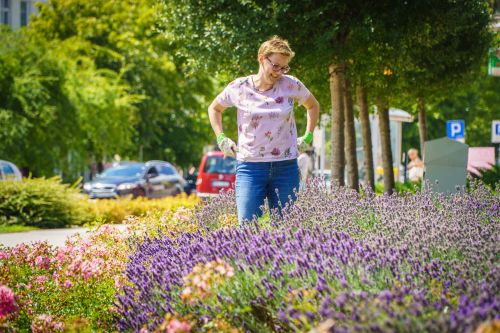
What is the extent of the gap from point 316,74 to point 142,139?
93.6ft

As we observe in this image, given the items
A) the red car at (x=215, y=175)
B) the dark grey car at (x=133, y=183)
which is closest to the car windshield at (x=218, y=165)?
the red car at (x=215, y=175)

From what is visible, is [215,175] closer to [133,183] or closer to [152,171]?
[152,171]

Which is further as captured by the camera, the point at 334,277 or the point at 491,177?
the point at 491,177

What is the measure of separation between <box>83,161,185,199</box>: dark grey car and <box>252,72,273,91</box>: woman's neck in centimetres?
2322

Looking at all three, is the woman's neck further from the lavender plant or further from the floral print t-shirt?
the lavender plant

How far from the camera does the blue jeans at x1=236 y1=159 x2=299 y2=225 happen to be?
24.0ft

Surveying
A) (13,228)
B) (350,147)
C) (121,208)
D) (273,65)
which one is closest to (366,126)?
(350,147)

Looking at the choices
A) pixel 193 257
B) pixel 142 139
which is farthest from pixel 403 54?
pixel 142 139

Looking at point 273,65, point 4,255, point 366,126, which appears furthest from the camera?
point 366,126

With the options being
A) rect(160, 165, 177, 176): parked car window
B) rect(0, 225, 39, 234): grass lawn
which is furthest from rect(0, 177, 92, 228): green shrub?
rect(160, 165, 177, 176): parked car window

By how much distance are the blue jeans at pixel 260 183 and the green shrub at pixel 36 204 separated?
44.3 feet

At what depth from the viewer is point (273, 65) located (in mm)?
7086

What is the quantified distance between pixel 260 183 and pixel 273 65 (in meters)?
0.88

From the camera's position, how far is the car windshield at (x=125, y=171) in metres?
31.7
